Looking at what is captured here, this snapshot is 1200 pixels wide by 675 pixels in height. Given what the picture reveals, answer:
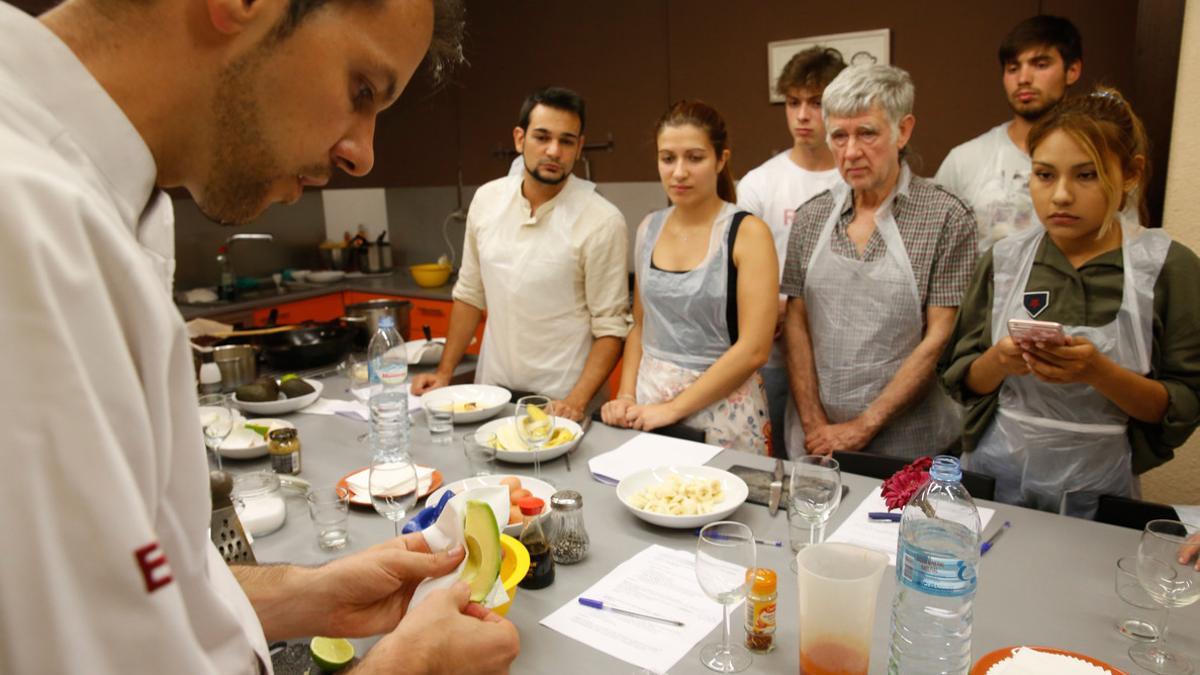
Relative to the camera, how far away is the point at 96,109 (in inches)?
22.4


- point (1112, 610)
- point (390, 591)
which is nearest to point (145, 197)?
point (390, 591)

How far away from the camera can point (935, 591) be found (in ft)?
3.27

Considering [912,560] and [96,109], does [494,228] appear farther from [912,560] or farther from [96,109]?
[96,109]

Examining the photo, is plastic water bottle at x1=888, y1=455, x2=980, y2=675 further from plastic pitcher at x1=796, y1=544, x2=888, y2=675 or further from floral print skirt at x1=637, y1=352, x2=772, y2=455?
floral print skirt at x1=637, y1=352, x2=772, y2=455

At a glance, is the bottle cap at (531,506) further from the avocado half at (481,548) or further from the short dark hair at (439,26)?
the short dark hair at (439,26)

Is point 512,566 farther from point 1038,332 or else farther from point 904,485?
point 1038,332

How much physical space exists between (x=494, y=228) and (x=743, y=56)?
197 centimetres

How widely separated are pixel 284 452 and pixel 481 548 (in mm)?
1004

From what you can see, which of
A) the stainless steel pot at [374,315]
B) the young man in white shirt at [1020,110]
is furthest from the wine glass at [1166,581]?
the stainless steel pot at [374,315]

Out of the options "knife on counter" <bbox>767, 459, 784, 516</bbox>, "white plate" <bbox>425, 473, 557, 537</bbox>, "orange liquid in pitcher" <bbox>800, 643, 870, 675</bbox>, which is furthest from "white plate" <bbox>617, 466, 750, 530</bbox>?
"orange liquid in pitcher" <bbox>800, 643, 870, 675</bbox>

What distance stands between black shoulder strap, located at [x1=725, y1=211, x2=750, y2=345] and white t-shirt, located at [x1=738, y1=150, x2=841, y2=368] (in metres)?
0.45

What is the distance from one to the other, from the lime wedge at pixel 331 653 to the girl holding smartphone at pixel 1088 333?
1.47m

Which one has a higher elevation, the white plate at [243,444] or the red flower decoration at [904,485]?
the red flower decoration at [904,485]

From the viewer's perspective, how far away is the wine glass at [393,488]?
4.75 feet
